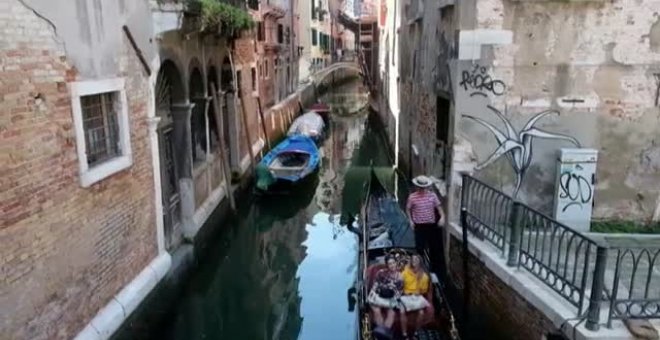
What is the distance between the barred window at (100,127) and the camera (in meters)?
4.59

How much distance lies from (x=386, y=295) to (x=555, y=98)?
2727 millimetres

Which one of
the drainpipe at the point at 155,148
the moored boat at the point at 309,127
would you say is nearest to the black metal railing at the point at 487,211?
the drainpipe at the point at 155,148

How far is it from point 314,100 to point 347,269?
20.8 meters

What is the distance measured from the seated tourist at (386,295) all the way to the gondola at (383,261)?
58 millimetres

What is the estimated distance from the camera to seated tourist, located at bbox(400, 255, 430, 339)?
4.67 metres

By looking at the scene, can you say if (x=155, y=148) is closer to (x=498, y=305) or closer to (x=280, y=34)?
(x=498, y=305)

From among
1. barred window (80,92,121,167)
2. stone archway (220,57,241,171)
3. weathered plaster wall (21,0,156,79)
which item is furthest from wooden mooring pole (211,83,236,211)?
barred window (80,92,121,167)

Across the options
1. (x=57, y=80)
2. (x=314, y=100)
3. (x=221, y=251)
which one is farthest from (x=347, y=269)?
(x=314, y=100)

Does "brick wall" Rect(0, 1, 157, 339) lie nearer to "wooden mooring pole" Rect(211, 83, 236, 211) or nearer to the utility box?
"wooden mooring pole" Rect(211, 83, 236, 211)

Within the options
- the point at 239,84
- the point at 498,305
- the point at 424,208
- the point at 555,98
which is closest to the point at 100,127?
the point at 424,208

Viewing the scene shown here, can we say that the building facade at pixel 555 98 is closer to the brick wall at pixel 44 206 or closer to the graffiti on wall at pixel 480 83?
the graffiti on wall at pixel 480 83

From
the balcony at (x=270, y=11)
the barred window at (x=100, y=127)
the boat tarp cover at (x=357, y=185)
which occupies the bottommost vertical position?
the boat tarp cover at (x=357, y=185)

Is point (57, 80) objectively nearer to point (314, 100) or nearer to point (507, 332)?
point (507, 332)

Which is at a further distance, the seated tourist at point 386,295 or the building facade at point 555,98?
the building facade at point 555,98
